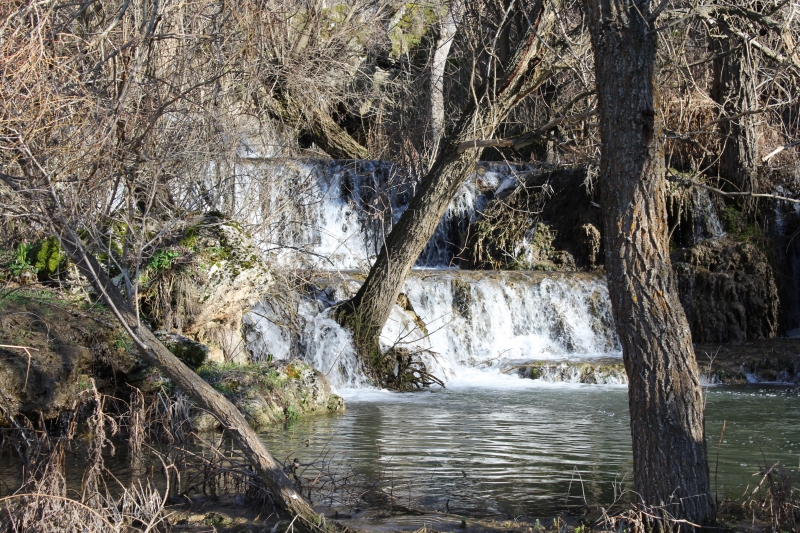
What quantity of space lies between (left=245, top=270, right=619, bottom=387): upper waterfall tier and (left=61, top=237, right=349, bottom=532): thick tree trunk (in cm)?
657

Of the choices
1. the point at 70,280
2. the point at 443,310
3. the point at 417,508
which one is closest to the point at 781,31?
the point at 417,508

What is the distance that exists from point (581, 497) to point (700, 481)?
125 centimetres

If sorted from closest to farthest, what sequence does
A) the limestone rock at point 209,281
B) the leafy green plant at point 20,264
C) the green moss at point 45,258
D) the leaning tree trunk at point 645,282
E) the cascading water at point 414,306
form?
1. the leaning tree trunk at point 645,282
2. the leafy green plant at point 20,264
3. the green moss at point 45,258
4. the limestone rock at point 209,281
5. the cascading water at point 414,306

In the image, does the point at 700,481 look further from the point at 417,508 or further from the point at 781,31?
the point at 781,31

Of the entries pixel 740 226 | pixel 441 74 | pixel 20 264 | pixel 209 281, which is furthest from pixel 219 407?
pixel 441 74

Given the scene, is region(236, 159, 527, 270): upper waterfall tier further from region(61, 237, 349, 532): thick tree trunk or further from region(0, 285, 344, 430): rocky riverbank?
region(61, 237, 349, 532): thick tree trunk

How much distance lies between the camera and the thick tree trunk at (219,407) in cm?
427

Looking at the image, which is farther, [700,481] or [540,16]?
[540,16]

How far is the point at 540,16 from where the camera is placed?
8.95 meters

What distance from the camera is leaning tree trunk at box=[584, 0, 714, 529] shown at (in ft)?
14.0

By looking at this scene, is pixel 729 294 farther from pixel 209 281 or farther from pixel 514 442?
pixel 209 281

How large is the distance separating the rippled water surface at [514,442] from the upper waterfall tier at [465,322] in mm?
1069

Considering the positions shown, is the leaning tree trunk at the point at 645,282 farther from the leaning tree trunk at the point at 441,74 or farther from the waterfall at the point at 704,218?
the waterfall at the point at 704,218

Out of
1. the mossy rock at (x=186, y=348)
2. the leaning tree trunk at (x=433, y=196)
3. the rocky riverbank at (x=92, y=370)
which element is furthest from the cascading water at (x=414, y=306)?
the mossy rock at (x=186, y=348)
